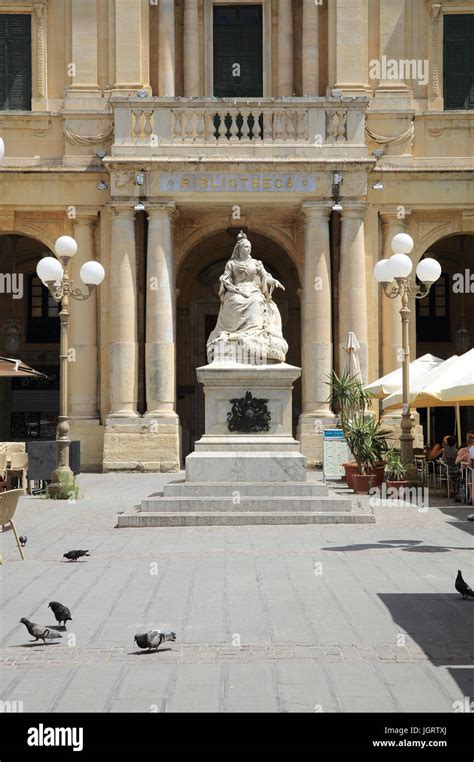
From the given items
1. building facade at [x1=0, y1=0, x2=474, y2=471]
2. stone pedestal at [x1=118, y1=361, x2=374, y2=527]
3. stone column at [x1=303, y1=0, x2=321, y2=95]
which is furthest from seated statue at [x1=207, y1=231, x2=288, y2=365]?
stone column at [x1=303, y1=0, x2=321, y2=95]

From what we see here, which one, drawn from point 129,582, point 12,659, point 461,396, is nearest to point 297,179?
point 461,396

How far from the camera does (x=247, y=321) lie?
16.6m

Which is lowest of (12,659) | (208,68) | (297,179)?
(12,659)

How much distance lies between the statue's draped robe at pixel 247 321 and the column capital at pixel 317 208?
9.05 metres

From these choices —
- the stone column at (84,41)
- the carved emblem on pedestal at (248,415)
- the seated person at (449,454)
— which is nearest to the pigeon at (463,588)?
Answer: the carved emblem on pedestal at (248,415)

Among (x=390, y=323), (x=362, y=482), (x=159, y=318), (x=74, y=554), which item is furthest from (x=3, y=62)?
(x=74, y=554)

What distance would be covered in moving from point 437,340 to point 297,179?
32.3 feet

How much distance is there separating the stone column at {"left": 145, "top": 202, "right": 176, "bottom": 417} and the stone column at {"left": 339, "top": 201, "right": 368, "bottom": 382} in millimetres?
4276

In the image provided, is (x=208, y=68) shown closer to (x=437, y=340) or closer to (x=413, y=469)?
(x=437, y=340)

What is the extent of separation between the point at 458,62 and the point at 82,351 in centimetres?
1256

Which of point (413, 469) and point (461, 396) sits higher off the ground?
point (461, 396)

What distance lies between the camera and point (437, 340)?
3356 cm

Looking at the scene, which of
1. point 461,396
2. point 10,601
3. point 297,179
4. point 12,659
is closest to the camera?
point 12,659

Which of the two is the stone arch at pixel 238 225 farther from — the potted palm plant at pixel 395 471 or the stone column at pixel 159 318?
the potted palm plant at pixel 395 471
